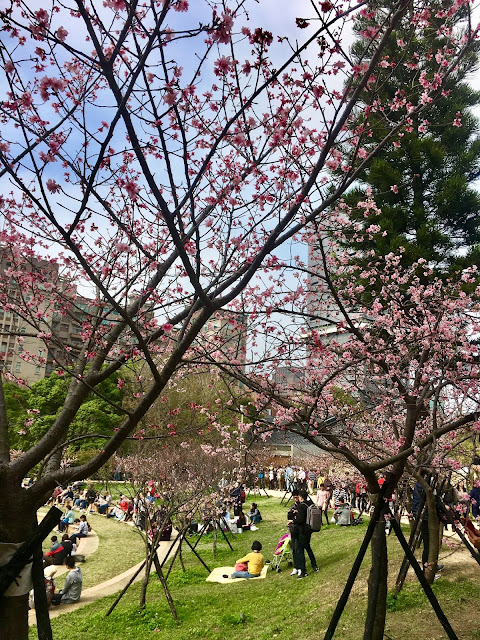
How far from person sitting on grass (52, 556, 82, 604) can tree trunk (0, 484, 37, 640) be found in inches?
223

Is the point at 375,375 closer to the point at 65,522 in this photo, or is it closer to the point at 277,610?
the point at 277,610

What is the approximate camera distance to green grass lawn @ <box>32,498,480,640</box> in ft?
19.2

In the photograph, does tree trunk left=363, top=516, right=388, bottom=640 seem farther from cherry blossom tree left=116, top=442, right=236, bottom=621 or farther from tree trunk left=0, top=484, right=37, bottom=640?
cherry blossom tree left=116, top=442, right=236, bottom=621

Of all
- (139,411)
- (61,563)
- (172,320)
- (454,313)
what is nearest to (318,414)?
(454,313)

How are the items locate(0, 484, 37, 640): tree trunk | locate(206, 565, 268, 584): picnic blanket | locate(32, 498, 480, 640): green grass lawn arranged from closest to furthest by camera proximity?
locate(0, 484, 37, 640): tree trunk → locate(32, 498, 480, 640): green grass lawn → locate(206, 565, 268, 584): picnic blanket

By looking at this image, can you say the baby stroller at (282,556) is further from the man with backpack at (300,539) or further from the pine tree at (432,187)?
the pine tree at (432,187)

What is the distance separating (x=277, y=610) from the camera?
23.5 feet

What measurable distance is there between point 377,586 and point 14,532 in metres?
2.92

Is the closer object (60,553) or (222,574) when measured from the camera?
(222,574)

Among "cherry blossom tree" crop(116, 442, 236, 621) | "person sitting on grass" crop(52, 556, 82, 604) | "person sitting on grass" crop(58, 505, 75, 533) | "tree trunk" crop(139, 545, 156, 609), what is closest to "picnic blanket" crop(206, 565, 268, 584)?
"cherry blossom tree" crop(116, 442, 236, 621)

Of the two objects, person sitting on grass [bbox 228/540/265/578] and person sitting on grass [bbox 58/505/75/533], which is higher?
person sitting on grass [bbox 58/505/75/533]

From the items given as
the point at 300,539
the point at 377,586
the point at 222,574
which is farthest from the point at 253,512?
the point at 377,586

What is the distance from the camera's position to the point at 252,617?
700 centimetres

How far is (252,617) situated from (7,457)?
4.93 m
